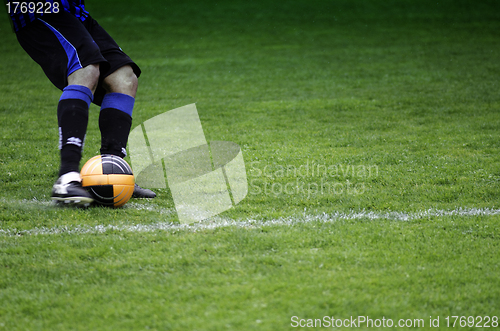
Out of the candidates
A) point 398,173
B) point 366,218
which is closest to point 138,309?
point 366,218

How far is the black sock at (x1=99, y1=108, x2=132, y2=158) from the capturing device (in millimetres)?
3656

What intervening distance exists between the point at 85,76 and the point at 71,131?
43 cm

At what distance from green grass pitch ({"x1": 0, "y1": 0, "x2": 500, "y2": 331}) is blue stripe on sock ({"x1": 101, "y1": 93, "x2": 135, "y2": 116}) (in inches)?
30.0

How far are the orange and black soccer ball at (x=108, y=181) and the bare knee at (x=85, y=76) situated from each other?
1.83 ft

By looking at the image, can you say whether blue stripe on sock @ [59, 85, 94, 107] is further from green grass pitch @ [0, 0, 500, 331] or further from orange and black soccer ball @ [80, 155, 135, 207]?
green grass pitch @ [0, 0, 500, 331]

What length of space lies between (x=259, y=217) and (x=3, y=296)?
1.56m

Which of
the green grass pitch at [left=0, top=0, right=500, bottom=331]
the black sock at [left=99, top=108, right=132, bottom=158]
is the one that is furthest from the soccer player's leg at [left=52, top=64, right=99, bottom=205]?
the black sock at [left=99, top=108, right=132, bottom=158]

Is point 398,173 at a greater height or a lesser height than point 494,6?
lesser

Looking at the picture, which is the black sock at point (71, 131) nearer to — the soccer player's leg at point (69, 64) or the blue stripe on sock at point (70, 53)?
the soccer player's leg at point (69, 64)

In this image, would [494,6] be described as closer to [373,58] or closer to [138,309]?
[373,58]

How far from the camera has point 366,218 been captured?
10.2 feet

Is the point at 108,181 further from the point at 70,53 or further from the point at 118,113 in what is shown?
the point at 70,53

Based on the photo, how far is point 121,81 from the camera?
380 cm

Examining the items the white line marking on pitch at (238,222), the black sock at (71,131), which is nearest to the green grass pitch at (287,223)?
the white line marking on pitch at (238,222)
